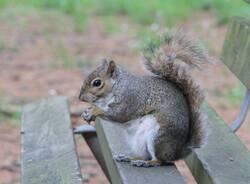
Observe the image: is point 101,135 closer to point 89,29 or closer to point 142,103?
point 142,103

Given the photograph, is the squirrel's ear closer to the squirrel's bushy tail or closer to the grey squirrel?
the grey squirrel

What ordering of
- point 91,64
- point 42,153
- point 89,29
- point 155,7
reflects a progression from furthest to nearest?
point 155,7 → point 89,29 → point 91,64 → point 42,153

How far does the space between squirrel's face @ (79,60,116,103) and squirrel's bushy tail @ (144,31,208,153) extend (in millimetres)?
158

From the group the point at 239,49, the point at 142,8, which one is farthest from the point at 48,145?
the point at 142,8

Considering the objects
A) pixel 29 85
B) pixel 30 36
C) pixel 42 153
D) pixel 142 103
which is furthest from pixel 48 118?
pixel 30 36

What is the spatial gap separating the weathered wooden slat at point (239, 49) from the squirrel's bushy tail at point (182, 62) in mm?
206

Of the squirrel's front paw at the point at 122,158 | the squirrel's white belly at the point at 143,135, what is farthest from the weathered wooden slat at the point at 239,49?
the squirrel's front paw at the point at 122,158

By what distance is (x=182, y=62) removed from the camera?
255 cm

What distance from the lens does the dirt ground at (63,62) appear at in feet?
14.3

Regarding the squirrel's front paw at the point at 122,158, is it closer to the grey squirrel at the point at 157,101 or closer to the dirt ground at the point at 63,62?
the grey squirrel at the point at 157,101

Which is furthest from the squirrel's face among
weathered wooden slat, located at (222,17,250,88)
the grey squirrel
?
weathered wooden slat, located at (222,17,250,88)

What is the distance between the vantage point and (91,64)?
5.71m

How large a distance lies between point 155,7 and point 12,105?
2.84 metres

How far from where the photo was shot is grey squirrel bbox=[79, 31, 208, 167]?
242 centimetres
